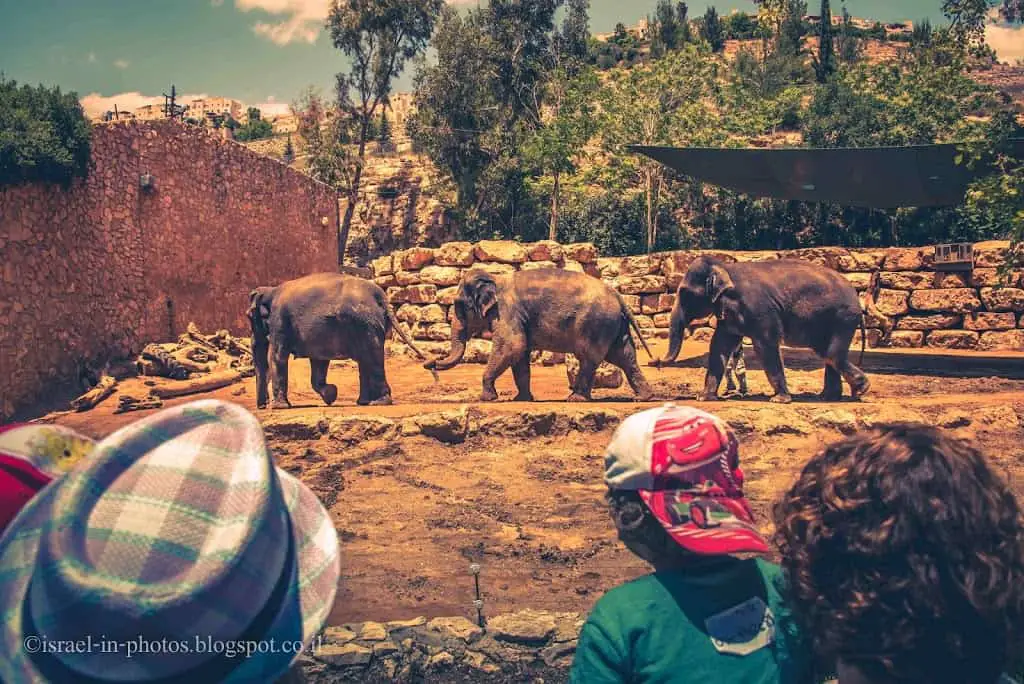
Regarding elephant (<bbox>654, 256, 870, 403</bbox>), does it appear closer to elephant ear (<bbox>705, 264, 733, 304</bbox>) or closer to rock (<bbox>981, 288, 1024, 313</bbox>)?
elephant ear (<bbox>705, 264, 733, 304</bbox>)

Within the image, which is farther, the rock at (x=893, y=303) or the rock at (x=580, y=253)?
the rock at (x=893, y=303)

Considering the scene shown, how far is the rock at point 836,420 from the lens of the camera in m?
8.71

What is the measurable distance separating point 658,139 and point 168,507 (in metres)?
25.9

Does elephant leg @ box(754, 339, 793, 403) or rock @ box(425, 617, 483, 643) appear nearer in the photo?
rock @ box(425, 617, 483, 643)

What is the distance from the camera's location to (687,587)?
2137 millimetres

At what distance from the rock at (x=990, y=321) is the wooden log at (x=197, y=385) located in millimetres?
13802

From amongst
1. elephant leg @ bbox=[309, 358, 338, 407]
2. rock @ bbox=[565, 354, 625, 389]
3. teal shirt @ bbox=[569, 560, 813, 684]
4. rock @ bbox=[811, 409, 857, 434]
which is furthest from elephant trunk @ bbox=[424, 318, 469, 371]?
teal shirt @ bbox=[569, 560, 813, 684]

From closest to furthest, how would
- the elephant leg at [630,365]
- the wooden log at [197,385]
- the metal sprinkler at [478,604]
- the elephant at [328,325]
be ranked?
the metal sprinkler at [478,604] → the elephant at [328,325] → the elephant leg at [630,365] → the wooden log at [197,385]

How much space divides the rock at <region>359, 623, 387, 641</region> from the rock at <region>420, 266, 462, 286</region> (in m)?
10.8

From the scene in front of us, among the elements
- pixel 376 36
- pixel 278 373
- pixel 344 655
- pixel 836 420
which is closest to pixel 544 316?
pixel 278 373

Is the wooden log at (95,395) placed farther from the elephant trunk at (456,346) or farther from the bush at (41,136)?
the elephant trunk at (456,346)

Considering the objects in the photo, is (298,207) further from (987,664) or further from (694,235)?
(987,664)

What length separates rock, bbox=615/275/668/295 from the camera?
18016 millimetres

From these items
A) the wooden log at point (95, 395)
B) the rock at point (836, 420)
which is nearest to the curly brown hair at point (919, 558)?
the rock at point (836, 420)
